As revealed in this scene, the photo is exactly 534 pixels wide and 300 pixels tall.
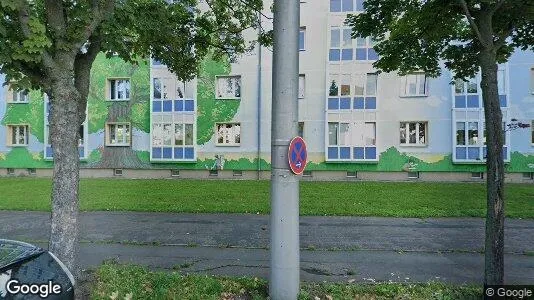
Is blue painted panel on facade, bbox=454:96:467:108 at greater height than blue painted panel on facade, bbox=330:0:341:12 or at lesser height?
lesser

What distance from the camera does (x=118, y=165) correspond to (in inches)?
954

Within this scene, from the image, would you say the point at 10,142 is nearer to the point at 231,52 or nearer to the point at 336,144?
the point at 336,144

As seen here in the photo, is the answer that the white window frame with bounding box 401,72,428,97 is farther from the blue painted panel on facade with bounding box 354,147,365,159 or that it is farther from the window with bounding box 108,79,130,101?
the window with bounding box 108,79,130,101

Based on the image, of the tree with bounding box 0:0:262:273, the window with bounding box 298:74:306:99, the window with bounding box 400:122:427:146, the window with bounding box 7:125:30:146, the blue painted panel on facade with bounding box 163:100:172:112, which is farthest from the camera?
the window with bounding box 7:125:30:146

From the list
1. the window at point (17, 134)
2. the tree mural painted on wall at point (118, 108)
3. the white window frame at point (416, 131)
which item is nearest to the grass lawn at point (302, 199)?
the white window frame at point (416, 131)

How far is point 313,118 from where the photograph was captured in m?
22.6

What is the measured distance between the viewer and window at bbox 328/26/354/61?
22.3 meters

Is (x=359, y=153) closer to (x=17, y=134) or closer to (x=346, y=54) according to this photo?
(x=346, y=54)

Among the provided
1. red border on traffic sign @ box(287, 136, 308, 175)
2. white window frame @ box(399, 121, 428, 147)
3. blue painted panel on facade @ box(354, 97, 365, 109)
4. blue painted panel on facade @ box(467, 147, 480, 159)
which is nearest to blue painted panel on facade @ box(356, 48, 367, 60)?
blue painted panel on facade @ box(354, 97, 365, 109)

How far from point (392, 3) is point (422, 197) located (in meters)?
10.7

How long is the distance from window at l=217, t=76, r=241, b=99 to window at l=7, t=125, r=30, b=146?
12744 millimetres

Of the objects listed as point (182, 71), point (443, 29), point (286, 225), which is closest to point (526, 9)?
point (443, 29)

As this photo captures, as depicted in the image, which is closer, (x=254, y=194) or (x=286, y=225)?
(x=286, y=225)

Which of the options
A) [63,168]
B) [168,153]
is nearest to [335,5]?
[168,153]
